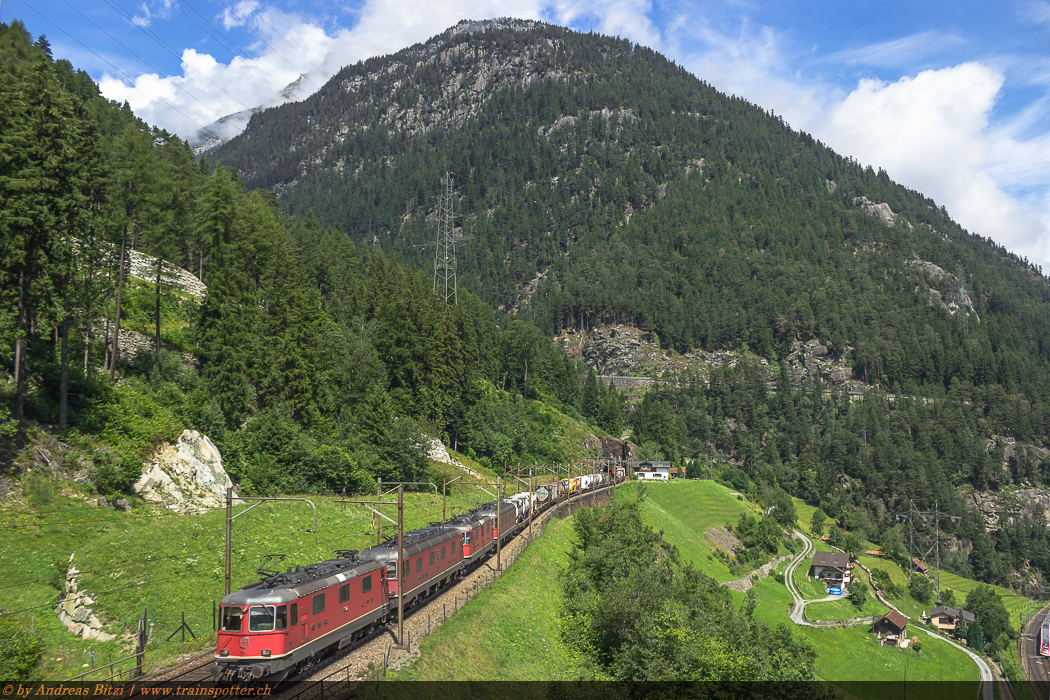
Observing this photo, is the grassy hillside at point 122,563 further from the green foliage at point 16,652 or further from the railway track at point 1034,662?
the railway track at point 1034,662

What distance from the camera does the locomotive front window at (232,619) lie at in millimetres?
23266

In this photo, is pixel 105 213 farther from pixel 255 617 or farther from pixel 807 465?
pixel 807 465

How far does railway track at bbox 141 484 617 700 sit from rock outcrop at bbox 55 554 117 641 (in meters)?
4.08

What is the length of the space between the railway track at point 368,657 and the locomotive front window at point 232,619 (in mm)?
2075

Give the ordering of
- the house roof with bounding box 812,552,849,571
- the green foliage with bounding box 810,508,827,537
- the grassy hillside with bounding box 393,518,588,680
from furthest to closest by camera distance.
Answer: the green foliage with bounding box 810,508,827,537, the house roof with bounding box 812,552,849,571, the grassy hillside with bounding box 393,518,588,680

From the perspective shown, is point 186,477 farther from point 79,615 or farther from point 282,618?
point 282,618

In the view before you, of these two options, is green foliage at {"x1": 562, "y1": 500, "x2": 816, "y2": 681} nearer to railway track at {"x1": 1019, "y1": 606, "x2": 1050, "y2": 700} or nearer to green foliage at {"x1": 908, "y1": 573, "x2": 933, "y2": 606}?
railway track at {"x1": 1019, "y1": 606, "x2": 1050, "y2": 700}

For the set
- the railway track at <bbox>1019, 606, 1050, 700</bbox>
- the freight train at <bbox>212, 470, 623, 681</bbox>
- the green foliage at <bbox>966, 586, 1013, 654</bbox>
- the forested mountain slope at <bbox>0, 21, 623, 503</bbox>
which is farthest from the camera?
the green foliage at <bbox>966, 586, 1013, 654</bbox>

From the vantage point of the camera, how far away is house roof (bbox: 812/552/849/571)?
10894 cm

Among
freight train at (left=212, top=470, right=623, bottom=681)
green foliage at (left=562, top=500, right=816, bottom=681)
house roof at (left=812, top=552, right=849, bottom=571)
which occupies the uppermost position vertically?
freight train at (left=212, top=470, right=623, bottom=681)

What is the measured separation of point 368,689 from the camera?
78.5 ft

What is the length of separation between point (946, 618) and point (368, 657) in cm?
12382

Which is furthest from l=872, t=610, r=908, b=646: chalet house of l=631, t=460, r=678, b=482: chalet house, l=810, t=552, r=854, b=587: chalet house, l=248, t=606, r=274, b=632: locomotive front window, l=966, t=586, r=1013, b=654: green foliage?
l=248, t=606, r=274, b=632: locomotive front window

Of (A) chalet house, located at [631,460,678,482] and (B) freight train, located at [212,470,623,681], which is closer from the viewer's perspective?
(B) freight train, located at [212,470,623,681]
